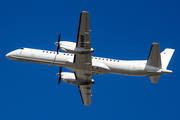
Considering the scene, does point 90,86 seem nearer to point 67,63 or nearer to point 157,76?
point 67,63

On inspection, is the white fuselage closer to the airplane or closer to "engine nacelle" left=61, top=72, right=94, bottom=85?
the airplane

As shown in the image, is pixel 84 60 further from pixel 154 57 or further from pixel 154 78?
pixel 154 78

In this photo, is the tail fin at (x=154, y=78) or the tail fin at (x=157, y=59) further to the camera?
the tail fin at (x=154, y=78)

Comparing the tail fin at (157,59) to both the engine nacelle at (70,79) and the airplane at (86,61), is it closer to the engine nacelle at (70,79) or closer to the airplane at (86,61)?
the airplane at (86,61)

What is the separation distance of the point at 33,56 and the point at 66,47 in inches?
282

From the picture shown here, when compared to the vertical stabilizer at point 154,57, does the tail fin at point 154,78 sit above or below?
below

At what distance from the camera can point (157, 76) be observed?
37969 mm

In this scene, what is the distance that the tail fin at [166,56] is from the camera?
38938 millimetres

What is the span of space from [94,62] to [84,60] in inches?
83.5

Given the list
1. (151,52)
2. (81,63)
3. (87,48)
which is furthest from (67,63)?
(151,52)

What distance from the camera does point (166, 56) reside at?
40.2 meters

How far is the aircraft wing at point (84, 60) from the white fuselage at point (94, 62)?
102 cm

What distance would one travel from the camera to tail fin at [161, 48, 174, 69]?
38.9 metres

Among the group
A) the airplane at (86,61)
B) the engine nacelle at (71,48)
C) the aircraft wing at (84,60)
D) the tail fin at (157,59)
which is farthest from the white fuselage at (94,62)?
the engine nacelle at (71,48)
